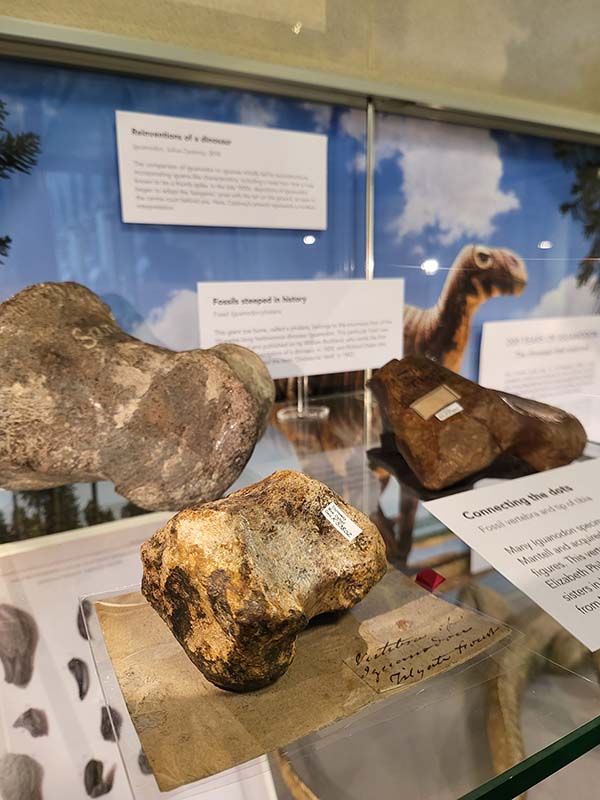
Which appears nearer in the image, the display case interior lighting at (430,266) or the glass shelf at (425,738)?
the glass shelf at (425,738)

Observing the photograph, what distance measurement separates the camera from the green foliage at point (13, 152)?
0.97 meters

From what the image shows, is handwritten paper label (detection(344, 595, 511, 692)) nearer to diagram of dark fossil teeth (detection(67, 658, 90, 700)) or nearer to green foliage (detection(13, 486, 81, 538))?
diagram of dark fossil teeth (detection(67, 658, 90, 700))

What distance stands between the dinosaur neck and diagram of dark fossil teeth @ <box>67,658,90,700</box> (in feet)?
3.49

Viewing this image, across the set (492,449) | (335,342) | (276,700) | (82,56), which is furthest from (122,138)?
(276,700)

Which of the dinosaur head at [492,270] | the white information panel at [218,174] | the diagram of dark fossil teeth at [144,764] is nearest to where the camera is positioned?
the diagram of dark fossil teeth at [144,764]

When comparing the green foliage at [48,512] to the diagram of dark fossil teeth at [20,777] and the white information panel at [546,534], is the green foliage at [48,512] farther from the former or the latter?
the white information panel at [546,534]


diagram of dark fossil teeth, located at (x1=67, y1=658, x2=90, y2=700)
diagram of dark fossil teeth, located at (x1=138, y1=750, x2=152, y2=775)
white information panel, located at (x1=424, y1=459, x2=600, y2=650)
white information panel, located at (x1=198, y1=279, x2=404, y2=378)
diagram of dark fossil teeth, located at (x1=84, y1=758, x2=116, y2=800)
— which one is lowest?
diagram of dark fossil teeth, located at (x1=84, y1=758, x2=116, y2=800)

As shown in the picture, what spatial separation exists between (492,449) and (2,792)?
77 cm

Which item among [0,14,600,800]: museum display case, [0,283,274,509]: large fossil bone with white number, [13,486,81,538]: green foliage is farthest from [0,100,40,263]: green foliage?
[13,486,81,538]: green foliage

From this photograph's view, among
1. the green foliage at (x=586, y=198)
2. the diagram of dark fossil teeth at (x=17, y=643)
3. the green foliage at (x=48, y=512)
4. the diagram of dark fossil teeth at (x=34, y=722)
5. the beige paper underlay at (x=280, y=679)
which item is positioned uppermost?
the green foliage at (x=586, y=198)

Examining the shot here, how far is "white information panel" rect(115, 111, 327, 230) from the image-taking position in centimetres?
105

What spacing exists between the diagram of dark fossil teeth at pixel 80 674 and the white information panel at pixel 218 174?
2.39ft

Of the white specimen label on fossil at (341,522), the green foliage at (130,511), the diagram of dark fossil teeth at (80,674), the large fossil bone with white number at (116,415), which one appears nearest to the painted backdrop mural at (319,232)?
the green foliage at (130,511)

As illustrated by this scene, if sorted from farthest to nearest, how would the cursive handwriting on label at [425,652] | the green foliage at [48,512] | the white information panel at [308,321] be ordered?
the white information panel at [308,321]
the green foliage at [48,512]
the cursive handwriting on label at [425,652]
